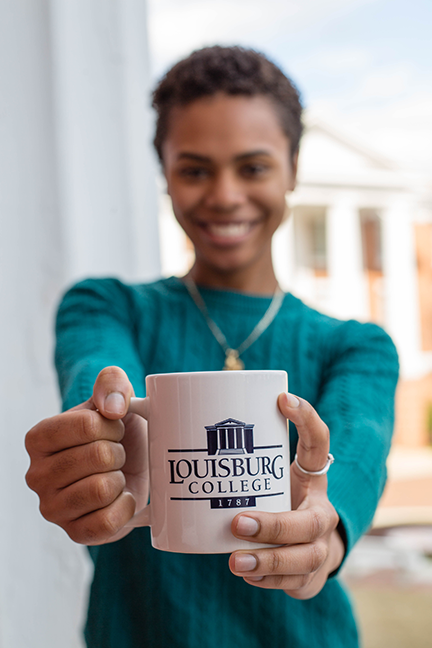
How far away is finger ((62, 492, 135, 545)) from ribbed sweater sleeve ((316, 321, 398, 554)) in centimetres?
22

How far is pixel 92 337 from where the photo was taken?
0.75 metres

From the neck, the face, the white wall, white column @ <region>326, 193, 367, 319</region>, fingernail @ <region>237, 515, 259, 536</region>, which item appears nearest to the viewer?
fingernail @ <region>237, 515, 259, 536</region>

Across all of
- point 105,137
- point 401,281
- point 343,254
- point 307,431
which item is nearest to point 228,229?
point 307,431

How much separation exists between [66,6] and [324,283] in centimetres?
700

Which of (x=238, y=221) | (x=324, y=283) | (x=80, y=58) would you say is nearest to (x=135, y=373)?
(x=238, y=221)

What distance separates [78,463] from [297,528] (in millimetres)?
187

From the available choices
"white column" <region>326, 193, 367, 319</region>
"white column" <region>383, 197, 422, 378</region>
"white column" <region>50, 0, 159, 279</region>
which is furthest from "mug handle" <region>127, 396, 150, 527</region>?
"white column" <region>383, 197, 422, 378</region>

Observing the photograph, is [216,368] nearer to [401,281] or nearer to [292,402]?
[292,402]

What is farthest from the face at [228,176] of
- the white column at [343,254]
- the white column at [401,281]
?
the white column at [401,281]

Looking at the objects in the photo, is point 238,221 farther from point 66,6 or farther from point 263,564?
point 66,6

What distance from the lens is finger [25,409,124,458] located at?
0.49 metres

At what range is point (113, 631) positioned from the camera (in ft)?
2.52

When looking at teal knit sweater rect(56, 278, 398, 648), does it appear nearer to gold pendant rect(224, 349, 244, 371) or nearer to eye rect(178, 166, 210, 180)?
gold pendant rect(224, 349, 244, 371)

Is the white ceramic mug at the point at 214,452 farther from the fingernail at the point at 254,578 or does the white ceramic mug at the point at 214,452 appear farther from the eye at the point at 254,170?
the eye at the point at 254,170
